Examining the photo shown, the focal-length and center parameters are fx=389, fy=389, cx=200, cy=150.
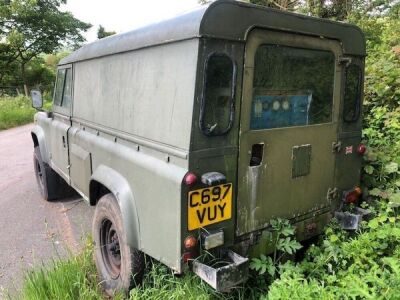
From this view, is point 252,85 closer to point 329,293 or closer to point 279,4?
point 329,293

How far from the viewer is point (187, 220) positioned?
8.28 ft

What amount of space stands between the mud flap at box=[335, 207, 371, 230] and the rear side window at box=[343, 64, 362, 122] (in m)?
0.83

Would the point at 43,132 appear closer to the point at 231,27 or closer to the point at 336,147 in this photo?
the point at 231,27

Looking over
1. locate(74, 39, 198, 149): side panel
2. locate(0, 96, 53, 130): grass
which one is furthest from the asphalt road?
locate(0, 96, 53, 130): grass

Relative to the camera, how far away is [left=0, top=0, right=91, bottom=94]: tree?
2328 centimetres

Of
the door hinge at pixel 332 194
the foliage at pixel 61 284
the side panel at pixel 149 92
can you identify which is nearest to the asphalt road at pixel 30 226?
the foliage at pixel 61 284

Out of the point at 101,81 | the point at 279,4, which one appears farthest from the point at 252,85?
the point at 279,4

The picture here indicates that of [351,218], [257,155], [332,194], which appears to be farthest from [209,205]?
[351,218]

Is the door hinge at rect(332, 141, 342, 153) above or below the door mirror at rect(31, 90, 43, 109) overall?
below

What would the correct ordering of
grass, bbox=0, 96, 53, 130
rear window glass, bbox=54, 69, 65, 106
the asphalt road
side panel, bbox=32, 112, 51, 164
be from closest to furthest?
the asphalt road
rear window glass, bbox=54, 69, 65, 106
side panel, bbox=32, 112, 51, 164
grass, bbox=0, 96, 53, 130

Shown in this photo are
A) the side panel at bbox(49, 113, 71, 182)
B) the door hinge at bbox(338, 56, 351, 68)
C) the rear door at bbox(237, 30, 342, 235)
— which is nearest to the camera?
the rear door at bbox(237, 30, 342, 235)

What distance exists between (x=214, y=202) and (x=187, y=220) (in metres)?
0.24

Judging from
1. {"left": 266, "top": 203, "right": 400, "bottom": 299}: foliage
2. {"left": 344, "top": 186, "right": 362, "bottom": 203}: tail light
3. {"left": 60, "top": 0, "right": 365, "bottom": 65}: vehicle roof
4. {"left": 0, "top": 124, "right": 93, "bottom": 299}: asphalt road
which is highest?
{"left": 60, "top": 0, "right": 365, "bottom": 65}: vehicle roof

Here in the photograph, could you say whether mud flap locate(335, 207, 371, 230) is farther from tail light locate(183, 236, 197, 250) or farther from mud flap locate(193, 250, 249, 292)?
tail light locate(183, 236, 197, 250)
